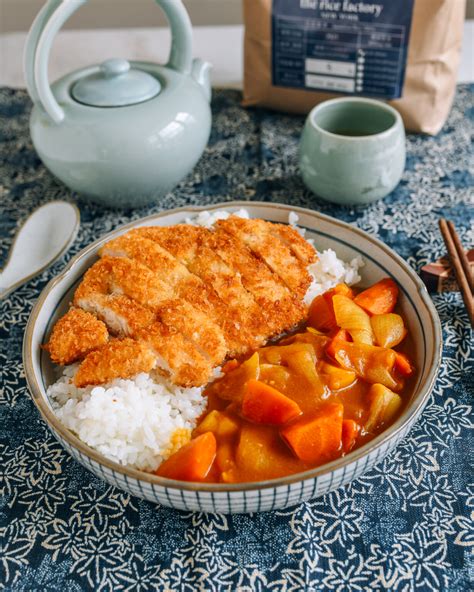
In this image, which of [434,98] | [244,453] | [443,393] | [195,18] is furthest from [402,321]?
[195,18]

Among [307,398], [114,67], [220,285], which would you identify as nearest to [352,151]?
[220,285]

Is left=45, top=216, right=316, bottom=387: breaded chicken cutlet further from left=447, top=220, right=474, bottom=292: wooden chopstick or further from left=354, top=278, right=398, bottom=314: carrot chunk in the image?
left=447, top=220, right=474, bottom=292: wooden chopstick

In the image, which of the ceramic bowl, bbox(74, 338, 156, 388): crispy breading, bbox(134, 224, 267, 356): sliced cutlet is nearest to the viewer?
the ceramic bowl

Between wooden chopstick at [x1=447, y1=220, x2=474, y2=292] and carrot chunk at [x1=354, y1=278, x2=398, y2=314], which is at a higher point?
carrot chunk at [x1=354, y1=278, x2=398, y2=314]

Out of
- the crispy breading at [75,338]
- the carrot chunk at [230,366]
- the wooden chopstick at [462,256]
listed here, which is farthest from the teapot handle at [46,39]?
the wooden chopstick at [462,256]

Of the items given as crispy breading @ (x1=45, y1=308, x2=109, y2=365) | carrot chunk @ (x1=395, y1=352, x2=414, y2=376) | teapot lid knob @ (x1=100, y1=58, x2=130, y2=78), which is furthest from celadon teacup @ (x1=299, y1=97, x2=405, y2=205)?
crispy breading @ (x1=45, y1=308, x2=109, y2=365)

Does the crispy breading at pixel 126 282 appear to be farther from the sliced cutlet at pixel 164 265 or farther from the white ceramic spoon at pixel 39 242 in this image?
the white ceramic spoon at pixel 39 242

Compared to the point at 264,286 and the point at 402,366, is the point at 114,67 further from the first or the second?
the point at 402,366
